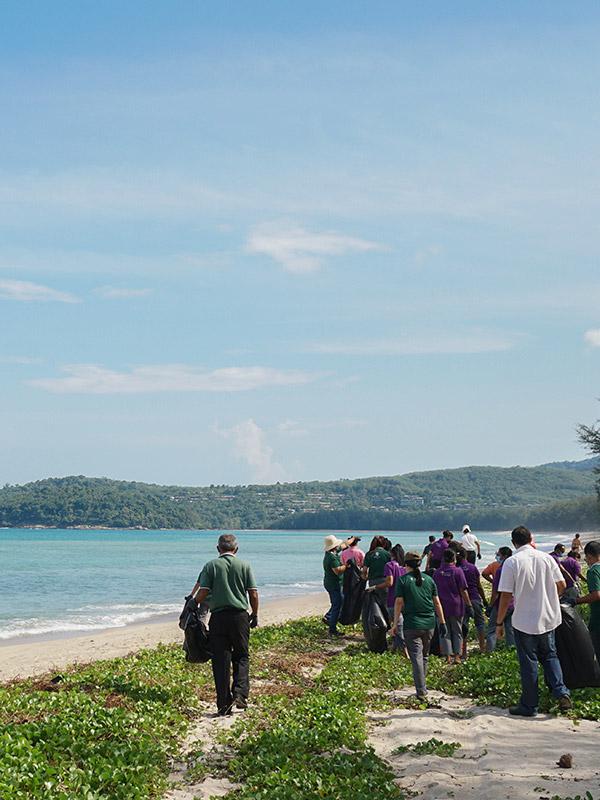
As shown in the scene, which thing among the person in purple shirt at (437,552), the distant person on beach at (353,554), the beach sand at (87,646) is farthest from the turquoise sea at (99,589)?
the person in purple shirt at (437,552)

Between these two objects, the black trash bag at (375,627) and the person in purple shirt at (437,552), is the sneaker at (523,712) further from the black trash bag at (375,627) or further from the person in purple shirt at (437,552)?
the person in purple shirt at (437,552)

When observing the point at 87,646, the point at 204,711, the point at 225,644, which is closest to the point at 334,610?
the point at 204,711

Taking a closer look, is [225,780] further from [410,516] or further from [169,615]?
[410,516]

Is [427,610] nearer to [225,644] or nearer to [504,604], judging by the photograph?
[504,604]

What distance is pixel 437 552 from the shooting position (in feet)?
57.3

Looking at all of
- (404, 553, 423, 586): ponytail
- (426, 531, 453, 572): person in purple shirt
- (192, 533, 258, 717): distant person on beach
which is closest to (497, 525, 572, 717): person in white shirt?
(404, 553, 423, 586): ponytail

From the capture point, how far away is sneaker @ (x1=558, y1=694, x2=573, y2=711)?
10.1m

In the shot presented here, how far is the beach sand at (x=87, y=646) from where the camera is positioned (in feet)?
60.3

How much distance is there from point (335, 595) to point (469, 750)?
8.54 metres

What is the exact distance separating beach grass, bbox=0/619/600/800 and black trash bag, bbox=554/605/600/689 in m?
0.25

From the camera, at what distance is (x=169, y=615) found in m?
31.3

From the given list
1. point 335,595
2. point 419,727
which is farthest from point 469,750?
point 335,595

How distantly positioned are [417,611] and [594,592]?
2310 mm

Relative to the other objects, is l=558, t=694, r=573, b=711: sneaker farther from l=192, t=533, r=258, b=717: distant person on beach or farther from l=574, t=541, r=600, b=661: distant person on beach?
l=192, t=533, r=258, b=717: distant person on beach
